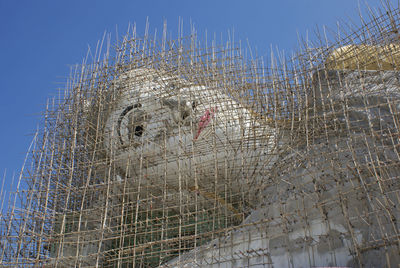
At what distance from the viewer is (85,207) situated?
11812 mm

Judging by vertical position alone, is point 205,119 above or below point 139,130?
below

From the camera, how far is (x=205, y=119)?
1097cm

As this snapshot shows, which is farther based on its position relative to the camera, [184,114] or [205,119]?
[184,114]

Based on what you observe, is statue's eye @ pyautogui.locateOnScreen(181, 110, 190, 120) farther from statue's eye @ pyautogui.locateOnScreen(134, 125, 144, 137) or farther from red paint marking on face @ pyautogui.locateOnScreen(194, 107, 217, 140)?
statue's eye @ pyautogui.locateOnScreen(134, 125, 144, 137)

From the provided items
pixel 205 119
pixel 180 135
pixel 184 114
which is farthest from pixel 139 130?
pixel 205 119

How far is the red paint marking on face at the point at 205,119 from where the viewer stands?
1090 cm

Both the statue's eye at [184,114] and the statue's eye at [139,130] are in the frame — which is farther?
the statue's eye at [139,130]

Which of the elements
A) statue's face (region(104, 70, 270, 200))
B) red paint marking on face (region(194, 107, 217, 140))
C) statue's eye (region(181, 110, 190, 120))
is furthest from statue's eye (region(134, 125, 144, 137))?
red paint marking on face (region(194, 107, 217, 140))

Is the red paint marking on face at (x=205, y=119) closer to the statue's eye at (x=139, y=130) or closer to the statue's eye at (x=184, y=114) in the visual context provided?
the statue's eye at (x=184, y=114)

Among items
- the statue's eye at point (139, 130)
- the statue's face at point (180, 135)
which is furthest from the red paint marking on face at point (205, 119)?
the statue's eye at point (139, 130)

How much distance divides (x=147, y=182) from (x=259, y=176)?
86.6 inches

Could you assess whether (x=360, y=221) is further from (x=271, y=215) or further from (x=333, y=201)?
(x=271, y=215)

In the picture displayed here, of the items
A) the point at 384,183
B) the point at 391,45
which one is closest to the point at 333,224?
the point at 384,183

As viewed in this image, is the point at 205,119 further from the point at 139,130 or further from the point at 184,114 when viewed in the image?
the point at 139,130
